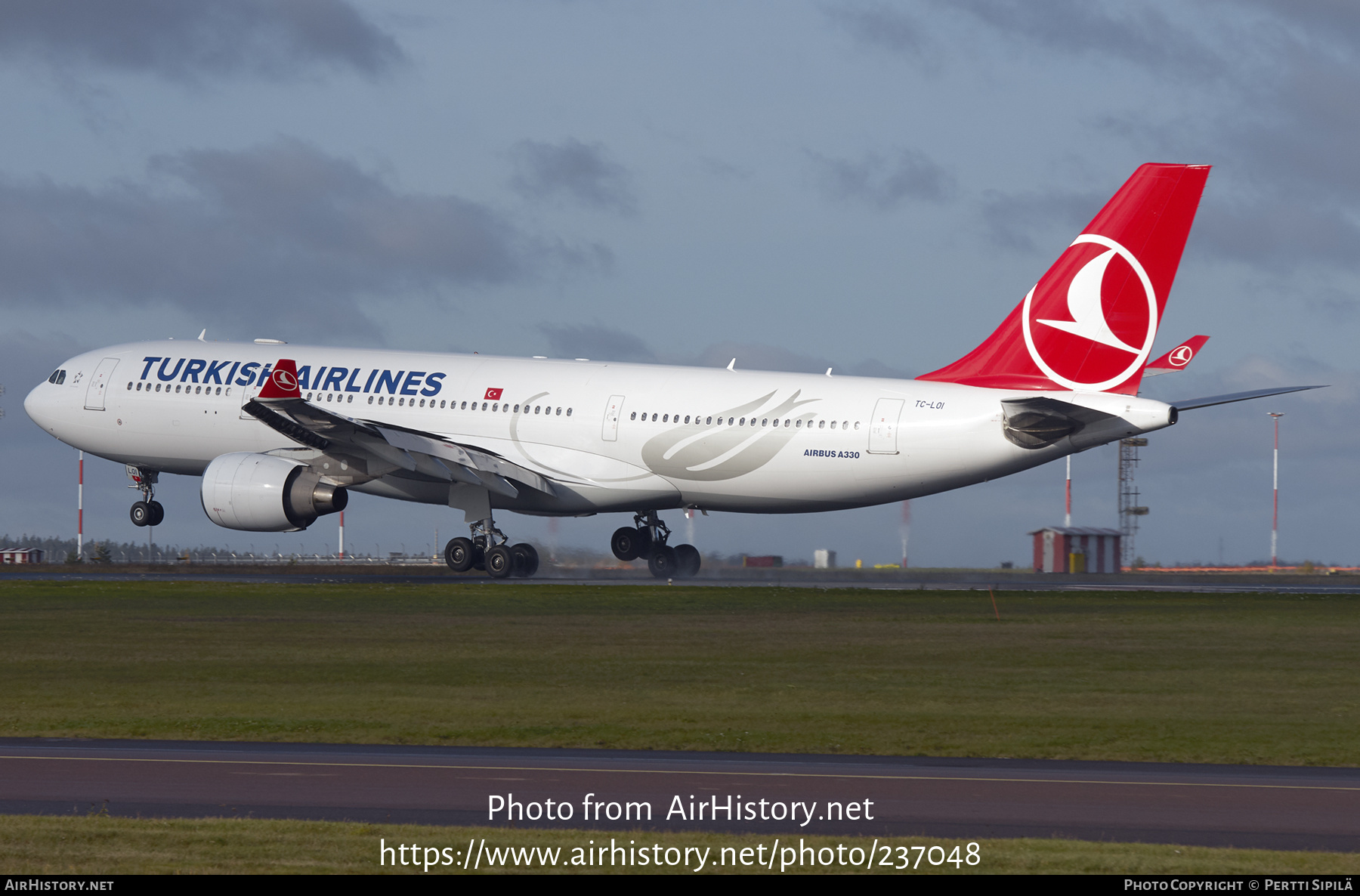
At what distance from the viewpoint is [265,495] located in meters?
41.8

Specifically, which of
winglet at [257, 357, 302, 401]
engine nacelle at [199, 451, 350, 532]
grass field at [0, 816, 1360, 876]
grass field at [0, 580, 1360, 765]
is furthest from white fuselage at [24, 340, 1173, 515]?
grass field at [0, 816, 1360, 876]

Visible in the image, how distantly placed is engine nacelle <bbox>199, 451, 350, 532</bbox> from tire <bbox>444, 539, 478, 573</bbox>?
362cm

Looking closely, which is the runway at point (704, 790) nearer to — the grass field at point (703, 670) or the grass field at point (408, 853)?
the grass field at point (408, 853)

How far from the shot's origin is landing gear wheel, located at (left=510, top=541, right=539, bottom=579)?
4453 centimetres

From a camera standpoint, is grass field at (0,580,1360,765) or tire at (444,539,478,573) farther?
tire at (444,539,478,573)

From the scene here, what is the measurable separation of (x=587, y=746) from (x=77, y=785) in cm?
587

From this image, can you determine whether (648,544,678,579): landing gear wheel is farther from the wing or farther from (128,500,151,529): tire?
Answer: (128,500,151,529): tire

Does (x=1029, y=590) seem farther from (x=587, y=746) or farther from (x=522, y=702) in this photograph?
(x=587, y=746)

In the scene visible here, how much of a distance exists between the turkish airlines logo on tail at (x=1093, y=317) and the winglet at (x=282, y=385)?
61.8ft

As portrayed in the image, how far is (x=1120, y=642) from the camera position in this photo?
29.8 m

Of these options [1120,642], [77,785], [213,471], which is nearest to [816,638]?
[1120,642]

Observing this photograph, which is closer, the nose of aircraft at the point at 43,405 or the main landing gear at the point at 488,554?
the main landing gear at the point at 488,554

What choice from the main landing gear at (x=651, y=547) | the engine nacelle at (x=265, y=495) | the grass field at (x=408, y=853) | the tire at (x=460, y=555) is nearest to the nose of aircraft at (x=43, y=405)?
the engine nacelle at (x=265, y=495)

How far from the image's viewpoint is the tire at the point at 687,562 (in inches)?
1885
